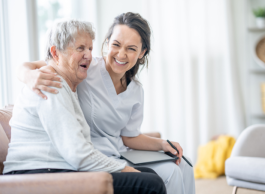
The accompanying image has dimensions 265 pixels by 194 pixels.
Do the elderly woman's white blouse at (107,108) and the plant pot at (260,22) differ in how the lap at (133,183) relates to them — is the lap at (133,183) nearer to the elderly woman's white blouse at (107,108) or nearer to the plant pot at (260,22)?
the elderly woman's white blouse at (107,108)

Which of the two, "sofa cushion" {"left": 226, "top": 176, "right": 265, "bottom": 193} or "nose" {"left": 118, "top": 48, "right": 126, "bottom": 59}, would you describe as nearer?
"nose" {"left": 118, "top": 48, "right": 126, "bottom": 59}

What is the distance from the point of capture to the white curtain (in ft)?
9.96

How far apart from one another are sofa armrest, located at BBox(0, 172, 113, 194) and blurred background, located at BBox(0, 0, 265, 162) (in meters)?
2.24

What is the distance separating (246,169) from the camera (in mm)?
1628

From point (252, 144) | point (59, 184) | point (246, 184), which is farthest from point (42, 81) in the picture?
point (252, 144)

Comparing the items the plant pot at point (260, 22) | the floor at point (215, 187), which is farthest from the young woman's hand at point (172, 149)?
the plant pot at point (260, 22)

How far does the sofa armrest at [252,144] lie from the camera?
183 cm

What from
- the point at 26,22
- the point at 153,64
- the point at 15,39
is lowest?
the point at 153,64

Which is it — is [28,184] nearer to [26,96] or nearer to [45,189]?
[45,189]

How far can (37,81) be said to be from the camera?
0.99 m

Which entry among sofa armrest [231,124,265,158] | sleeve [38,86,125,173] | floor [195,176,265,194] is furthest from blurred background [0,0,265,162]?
sleeve [38,86,125,173]

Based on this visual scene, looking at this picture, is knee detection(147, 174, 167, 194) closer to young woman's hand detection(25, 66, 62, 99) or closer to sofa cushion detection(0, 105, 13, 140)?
young woman's hand detection(25, 66, 62, 99)

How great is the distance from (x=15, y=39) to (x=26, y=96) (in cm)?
124

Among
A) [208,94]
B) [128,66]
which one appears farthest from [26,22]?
[208,94]
